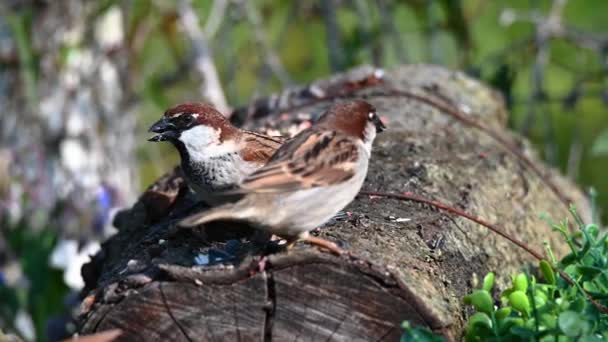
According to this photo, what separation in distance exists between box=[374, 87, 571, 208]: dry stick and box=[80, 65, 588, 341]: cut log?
0.8 inches

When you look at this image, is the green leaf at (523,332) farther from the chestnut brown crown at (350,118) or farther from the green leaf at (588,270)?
the chestnut brown crown at (350,118)

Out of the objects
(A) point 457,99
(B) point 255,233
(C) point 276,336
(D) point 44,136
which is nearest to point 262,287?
(C) point 276,336

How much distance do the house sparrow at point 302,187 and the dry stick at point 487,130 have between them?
1.45m

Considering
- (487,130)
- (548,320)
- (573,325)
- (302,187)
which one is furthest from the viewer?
(487,130)

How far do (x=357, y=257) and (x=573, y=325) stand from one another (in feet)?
1.72

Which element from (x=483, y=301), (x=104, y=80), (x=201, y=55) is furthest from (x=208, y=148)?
(x=104, y=80)

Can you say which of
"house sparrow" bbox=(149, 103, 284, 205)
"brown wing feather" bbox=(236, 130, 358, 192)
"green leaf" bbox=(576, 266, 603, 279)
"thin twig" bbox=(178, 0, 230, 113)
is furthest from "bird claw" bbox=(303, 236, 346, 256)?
"thin twig" bbox=(178, 0, 230, 113)

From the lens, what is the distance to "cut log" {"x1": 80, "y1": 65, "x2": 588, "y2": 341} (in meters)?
2.30

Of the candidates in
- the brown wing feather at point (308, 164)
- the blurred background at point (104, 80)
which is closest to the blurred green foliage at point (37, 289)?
the blurred background at point (104, 80)

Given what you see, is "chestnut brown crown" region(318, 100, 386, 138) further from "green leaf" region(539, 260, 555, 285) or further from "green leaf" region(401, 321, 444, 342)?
"green leaf" region(401, 321, 444, 342)

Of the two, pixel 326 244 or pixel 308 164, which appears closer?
pixel 326 244

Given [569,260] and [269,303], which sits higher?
[269,303]

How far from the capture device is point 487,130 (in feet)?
13.3

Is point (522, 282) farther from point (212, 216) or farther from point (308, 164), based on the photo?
point (212, 216)
